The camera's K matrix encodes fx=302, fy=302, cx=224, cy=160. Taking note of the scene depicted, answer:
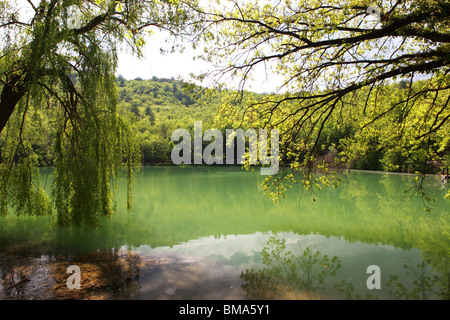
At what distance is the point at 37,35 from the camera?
5.50 meters

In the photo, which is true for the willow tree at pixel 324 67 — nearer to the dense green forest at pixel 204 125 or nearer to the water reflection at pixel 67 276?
the dense green forest at pixel 204 125

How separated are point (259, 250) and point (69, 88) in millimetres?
5661

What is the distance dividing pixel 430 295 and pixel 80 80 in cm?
765

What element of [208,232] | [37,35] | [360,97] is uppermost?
[37,35]

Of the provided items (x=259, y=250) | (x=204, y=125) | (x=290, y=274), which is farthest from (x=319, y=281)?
(x=204, y=125)

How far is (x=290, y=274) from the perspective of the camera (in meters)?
5.73

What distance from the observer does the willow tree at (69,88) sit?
223 inches

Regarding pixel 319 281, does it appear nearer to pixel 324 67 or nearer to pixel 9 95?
pixel 324 67

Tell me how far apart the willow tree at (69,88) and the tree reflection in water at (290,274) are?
358 cm

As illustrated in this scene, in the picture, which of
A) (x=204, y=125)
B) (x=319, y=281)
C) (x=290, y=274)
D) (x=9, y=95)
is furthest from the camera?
(x=204, y=125)

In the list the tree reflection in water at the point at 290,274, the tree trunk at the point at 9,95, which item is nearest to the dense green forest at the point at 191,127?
the tree trunk at the point at 9,95

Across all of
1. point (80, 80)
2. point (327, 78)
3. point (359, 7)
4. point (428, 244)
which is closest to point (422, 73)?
point (359, 7)

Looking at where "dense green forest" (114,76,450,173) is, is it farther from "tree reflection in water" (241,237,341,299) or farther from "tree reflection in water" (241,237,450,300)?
"tree reflection in water" (241,237,341,299)

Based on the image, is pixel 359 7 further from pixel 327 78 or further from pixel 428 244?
pixel 428 244
